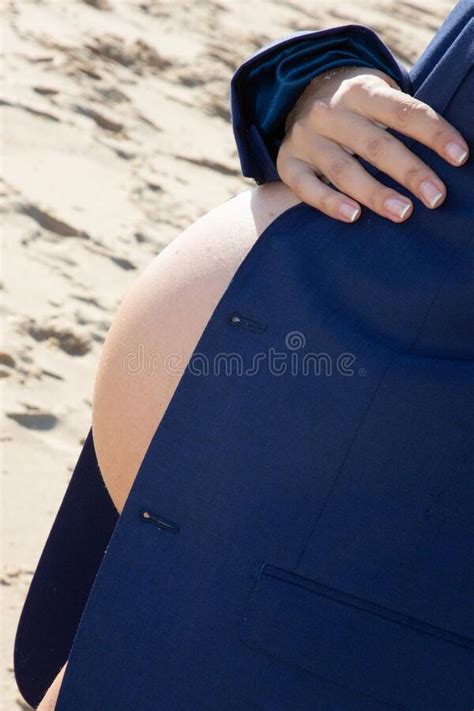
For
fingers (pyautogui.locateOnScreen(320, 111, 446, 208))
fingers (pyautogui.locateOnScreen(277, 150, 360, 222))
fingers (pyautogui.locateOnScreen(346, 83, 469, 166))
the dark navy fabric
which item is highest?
fingers (pyautogui.locateOnScreen(346, 83, 469, 166))

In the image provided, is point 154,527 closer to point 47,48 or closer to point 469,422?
point 469,422

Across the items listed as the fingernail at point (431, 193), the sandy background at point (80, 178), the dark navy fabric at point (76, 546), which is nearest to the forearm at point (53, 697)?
the dark navy fabric at point (76, 546)

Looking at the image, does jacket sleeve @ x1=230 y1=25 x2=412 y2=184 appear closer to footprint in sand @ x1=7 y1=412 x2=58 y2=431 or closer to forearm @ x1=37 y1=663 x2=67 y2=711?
forearm @ x1=37 y1=663 x2=67 y2=711

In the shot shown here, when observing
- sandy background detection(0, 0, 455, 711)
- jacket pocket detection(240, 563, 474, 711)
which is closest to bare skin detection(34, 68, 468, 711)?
jacket pocket detection(240, 563, 474, 711)

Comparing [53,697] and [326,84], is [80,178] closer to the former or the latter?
[326,84]

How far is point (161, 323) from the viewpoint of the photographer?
129 centimetres

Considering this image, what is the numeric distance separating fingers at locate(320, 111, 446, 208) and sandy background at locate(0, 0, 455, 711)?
98cm

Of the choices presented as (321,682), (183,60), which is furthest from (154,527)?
(183,60)

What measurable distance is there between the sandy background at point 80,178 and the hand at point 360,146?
0.92 meters

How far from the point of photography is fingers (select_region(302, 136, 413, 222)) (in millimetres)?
1165

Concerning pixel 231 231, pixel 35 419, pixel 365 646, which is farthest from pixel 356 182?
pixel 35 419

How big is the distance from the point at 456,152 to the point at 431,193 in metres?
0.05

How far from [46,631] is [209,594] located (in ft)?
1.39

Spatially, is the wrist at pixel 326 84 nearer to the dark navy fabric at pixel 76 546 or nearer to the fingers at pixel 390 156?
the fingers at pixel 390 156
